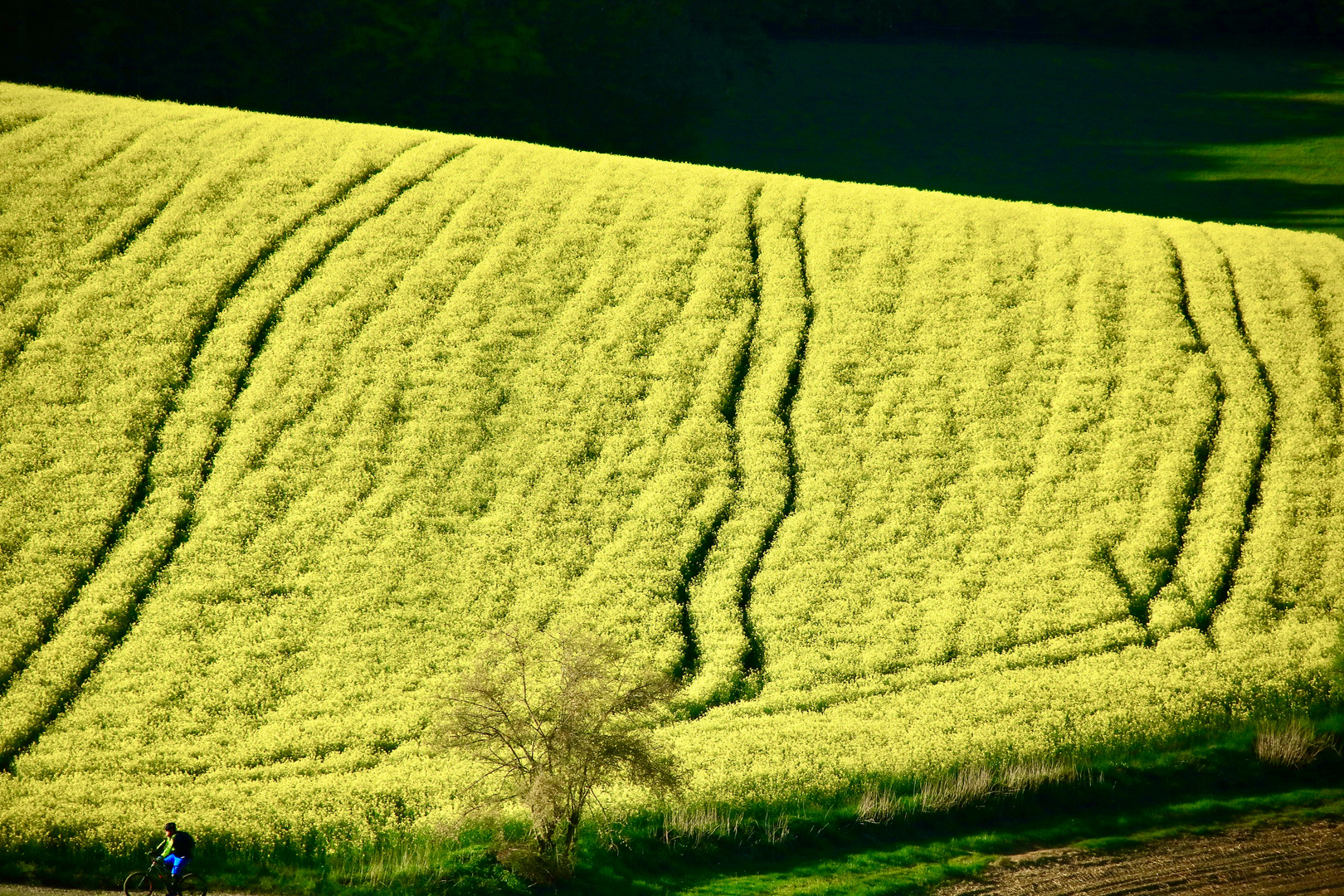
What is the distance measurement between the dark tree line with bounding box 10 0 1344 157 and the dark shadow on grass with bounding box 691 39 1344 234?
13.3 ft

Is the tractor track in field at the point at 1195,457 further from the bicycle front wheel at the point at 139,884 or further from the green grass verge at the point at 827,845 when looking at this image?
the bicycle front wheel at the point at 139,884

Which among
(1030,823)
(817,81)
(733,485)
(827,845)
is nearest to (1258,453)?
(733,485)

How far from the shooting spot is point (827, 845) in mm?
14891

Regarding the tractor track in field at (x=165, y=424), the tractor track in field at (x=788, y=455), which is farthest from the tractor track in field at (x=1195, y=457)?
the tractor track in field at (x=165, y=424)

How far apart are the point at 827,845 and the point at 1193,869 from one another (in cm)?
540

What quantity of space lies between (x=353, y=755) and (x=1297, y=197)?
45.3 metres

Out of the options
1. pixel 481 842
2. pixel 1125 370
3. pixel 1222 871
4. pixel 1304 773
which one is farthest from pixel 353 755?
pixel 1125 370

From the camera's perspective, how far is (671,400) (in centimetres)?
2491

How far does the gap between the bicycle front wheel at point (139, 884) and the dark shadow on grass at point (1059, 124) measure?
132 feet

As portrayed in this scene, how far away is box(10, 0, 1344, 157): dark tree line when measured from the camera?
141ft

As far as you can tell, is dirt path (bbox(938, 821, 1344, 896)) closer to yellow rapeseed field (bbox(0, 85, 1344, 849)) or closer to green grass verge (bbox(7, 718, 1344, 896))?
green grass verge (bbox(7, 718, 1344, 896))

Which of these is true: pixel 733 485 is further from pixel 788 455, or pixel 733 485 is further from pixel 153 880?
pixel 153 880

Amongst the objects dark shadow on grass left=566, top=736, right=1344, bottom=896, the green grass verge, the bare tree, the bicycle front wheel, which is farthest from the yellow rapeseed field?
the bare tree

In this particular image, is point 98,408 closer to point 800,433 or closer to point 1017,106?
point 800,433
